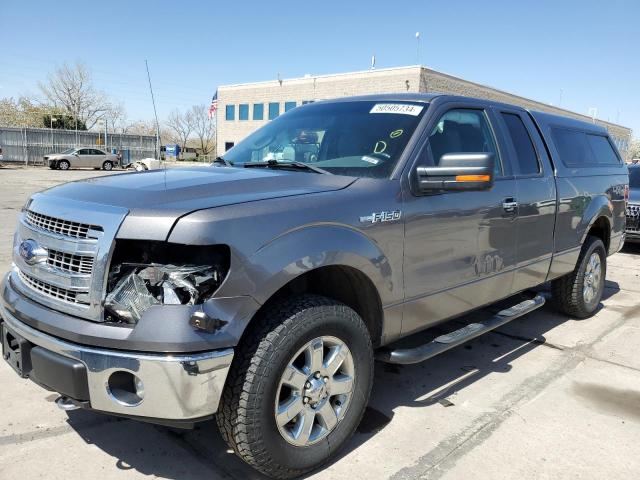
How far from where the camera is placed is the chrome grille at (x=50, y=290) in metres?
2.31

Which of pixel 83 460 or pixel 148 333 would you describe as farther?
pixel 83 460

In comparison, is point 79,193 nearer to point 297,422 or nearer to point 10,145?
point 297,422

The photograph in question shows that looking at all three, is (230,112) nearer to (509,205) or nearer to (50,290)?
(509,205)

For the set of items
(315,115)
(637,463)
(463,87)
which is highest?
(463,87)

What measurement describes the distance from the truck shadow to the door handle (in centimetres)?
127

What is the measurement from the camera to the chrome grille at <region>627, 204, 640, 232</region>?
31.1 feet

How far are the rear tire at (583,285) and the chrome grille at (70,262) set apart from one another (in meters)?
4.60

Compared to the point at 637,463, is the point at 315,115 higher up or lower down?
higher up

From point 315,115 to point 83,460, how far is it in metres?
2.63

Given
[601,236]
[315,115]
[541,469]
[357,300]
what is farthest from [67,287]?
[601,236]

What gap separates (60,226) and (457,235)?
2.24m

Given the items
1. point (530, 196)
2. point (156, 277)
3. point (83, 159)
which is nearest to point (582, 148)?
point (530, 196)

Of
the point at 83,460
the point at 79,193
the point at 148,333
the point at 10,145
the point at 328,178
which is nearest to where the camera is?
the point at 148,333

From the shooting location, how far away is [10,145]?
36812 millimetres
